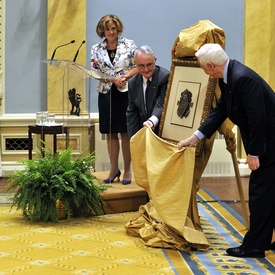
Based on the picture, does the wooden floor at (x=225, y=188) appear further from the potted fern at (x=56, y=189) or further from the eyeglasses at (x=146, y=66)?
the eyeglasses at (x=146, y=66)

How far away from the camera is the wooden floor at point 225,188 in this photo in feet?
25.6

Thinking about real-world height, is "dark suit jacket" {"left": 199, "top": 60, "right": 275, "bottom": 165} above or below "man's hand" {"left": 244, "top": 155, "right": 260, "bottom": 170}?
above

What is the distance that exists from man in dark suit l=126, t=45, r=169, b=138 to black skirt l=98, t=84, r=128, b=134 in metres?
0.74

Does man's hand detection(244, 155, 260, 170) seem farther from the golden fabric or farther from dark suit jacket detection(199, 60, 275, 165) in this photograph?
the golden fabric

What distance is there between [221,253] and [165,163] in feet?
2.71

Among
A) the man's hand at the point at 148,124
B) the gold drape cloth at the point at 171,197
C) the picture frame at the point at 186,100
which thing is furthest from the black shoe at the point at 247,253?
the man's hand at the point at 148,124

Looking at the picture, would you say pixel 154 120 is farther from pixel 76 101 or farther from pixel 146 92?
pixel 76 101

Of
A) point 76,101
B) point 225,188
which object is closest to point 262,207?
point 76,101

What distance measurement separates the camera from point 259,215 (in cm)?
552

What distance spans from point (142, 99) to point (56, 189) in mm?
1121

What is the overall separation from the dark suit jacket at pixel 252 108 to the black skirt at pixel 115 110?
2.13 metres

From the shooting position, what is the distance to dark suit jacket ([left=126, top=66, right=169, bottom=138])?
6.63m

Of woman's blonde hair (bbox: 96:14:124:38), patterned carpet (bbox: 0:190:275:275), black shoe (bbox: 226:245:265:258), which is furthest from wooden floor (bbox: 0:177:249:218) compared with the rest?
woman's blonde hair (bbox: 96:14:124:38)

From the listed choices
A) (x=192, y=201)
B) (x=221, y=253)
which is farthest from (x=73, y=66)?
(x=221, y=253)
